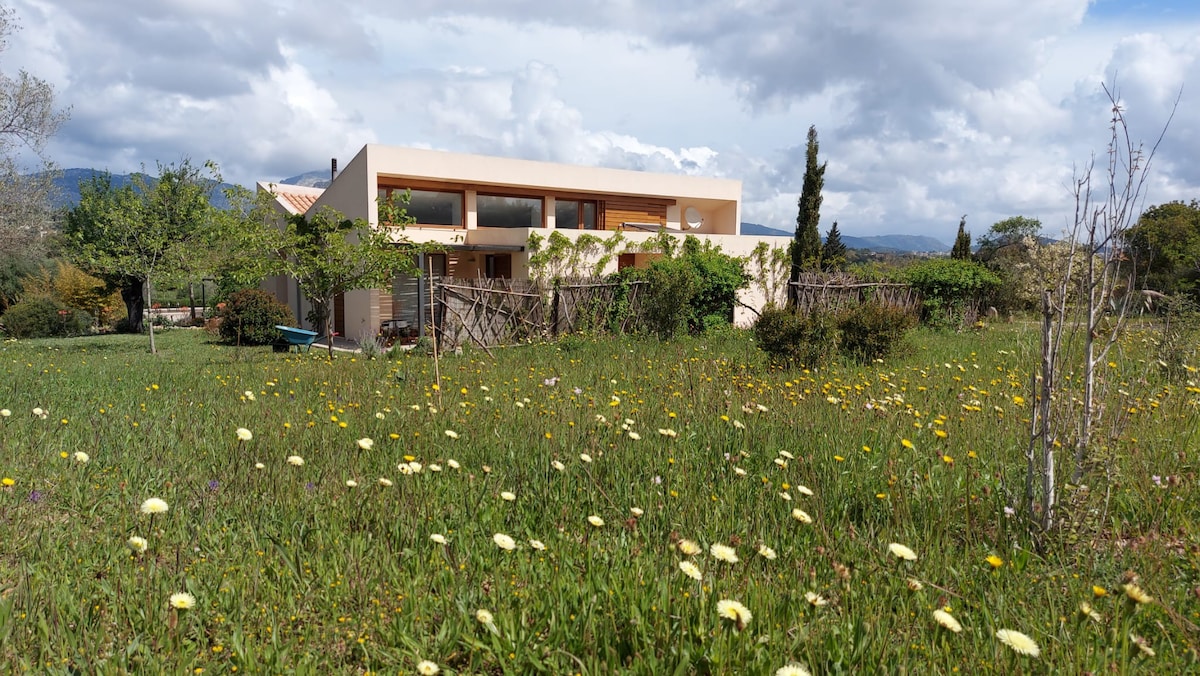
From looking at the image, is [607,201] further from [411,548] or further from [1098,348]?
[411,548]

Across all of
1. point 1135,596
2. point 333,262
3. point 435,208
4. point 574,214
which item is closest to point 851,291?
point 574,214

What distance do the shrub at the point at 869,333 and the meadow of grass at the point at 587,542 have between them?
3765 mm

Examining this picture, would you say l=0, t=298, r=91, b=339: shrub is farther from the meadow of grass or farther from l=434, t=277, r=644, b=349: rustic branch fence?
the meadow of grass

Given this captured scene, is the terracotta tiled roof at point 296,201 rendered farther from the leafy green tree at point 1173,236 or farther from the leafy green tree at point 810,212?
the leafy green tree at point 1173,236

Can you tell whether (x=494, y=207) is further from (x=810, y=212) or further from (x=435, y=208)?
(x=810, y=212)

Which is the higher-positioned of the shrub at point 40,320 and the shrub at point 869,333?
the shrub at point 869,333

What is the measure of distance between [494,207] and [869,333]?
47.7 feet

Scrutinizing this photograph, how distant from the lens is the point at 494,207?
2122 centimetres

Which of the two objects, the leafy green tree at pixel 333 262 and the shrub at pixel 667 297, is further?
the shrub at pixel 667 297

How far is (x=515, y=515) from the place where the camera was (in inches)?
127

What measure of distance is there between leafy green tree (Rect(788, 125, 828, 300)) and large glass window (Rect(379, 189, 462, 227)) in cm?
1430

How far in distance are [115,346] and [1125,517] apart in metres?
21.0

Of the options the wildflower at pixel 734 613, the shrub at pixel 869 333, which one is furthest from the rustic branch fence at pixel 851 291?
the wildflower at pixel 734 613

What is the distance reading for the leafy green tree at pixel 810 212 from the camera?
2825cm
